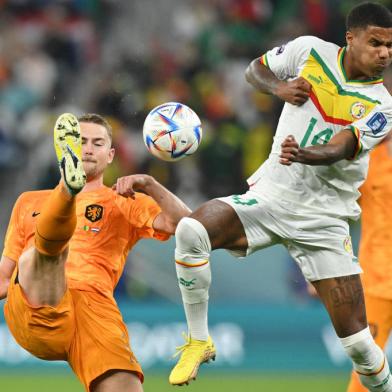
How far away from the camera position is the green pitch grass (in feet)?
35.3

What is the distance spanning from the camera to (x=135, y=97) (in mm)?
13227

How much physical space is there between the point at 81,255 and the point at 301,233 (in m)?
1.36

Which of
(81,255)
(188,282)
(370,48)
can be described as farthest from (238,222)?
(370,48)

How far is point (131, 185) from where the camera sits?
6348 mm

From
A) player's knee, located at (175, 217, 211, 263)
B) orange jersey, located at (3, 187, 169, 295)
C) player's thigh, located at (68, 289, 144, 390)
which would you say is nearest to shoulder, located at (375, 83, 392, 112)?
player's knee, located at (175, 217, 211, 263)

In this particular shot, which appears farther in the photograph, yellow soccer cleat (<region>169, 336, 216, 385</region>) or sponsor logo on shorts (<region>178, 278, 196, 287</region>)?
sponsor logo on shorts (<region>178, 278, 196, 287</region>)

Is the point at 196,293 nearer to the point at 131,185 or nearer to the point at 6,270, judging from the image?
the point at 131,185

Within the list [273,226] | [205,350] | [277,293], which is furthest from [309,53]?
[277,293]

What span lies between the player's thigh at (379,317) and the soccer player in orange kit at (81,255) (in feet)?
6.26

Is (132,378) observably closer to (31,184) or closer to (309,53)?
(309,53)

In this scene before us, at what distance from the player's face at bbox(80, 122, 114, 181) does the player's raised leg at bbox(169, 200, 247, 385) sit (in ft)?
2.63

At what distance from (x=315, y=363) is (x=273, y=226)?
5306 millimetres

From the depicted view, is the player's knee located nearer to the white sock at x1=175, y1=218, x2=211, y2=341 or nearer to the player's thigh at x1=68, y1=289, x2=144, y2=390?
the white sock at x1=175, y1=218, x2=211, y2=341

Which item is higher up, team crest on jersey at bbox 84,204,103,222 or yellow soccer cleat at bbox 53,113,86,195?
yellow soccer cleat at bbox 53,113,86,195
